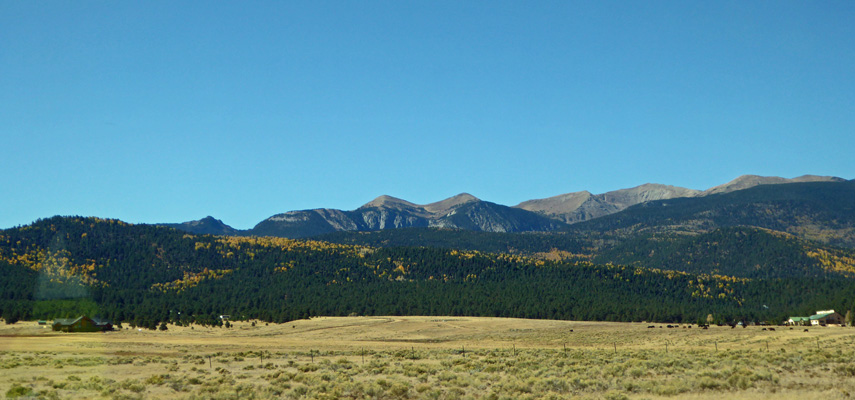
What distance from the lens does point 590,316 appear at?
18075 centimetres

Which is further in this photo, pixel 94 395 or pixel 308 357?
pixel 308 357

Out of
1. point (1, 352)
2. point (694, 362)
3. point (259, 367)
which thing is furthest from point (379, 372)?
point (1, 352)

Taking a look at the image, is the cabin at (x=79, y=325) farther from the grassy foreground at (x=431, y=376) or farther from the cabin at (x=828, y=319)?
the cabin at (x=828, y=319)

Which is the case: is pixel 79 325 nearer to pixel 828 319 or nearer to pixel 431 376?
pixel 431 376

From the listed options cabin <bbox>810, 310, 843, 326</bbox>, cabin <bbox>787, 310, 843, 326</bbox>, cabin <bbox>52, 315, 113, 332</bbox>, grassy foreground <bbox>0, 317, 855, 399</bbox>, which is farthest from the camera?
cabin <bbox>787, 310, 843, 326</bbox>

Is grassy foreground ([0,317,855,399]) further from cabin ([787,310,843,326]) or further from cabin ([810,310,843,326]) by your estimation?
cabin ([810,310,843,326])

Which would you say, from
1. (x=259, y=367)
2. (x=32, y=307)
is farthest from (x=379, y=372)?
(x=32, y=307)

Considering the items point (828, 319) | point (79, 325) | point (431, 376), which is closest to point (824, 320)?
point (828, 319)

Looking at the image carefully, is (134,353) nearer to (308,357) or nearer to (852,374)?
(308,357)

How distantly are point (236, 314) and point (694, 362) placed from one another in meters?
139

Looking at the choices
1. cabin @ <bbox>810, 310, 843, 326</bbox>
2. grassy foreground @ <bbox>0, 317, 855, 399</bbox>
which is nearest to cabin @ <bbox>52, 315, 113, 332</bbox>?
grassy foreground @ <bbox>0, 317, 855, 399</bbox>

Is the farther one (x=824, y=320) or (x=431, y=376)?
Answer: (x=824, y=320)

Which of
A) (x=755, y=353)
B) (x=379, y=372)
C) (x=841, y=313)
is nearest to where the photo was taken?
(x=379, y=372)

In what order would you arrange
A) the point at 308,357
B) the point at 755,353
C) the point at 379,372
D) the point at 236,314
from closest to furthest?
the point at 379,372 < the point at 755,353 < the point at 308,357 < the point at 236,314
